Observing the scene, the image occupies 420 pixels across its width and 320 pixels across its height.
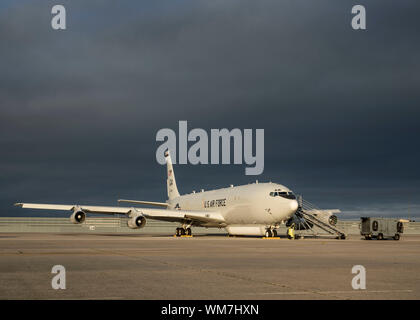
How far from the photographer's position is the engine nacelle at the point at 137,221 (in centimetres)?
4822

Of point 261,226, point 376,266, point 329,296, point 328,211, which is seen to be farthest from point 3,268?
point 328,211

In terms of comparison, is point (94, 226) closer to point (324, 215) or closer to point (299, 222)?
point (324, 215)

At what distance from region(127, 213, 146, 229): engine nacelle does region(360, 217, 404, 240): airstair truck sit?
65.4 ft

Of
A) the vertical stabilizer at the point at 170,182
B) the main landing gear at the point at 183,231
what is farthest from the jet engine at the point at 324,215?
the vertical stabilizer at the point at 170,182

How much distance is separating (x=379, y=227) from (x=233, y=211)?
13.5 metres

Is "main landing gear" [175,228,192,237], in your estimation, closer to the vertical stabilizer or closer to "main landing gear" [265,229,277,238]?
"main landing gear" [265,229,277,238]

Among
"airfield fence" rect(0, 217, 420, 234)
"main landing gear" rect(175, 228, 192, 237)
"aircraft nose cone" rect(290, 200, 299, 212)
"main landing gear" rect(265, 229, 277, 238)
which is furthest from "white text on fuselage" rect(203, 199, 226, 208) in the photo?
"airfield fence" rect(0, 217, 420, 234)

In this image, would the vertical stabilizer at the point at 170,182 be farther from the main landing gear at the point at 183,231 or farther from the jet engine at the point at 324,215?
the jet engine at the point at 324,215

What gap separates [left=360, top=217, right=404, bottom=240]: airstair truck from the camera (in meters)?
45.8

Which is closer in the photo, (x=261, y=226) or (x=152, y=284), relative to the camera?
(x=152, y=284)

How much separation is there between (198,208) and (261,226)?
45.7ft
